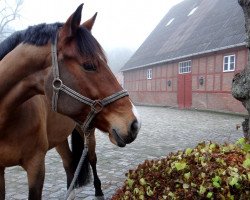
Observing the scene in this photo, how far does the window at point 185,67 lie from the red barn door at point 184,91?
32 cm

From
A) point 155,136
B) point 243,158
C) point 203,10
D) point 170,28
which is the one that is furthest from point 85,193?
point 170,28

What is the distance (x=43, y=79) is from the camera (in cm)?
208

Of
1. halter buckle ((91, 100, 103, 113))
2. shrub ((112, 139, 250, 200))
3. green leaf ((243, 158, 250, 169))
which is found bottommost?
shrub ((112, 139, 250, 200))

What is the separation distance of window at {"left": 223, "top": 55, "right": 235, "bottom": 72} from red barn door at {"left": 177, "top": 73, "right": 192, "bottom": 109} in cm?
351

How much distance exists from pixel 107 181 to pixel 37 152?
249 cm

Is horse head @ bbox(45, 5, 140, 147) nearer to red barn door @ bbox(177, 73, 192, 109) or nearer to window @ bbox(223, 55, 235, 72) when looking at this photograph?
window @ bbox(223, 55, 235, 72)

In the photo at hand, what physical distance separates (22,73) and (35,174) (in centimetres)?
91

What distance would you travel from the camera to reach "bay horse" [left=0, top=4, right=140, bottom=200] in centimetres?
190

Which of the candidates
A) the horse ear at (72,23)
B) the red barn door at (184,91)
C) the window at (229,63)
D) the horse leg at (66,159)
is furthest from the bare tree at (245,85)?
the red barn door at (184,91)

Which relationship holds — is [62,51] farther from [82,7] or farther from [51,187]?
[51,187]

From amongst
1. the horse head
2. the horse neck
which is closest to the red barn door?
the horse neck

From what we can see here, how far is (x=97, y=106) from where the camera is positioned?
75.1 inches

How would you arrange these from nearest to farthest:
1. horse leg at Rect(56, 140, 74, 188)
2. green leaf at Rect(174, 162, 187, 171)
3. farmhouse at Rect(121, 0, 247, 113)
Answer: green leaf at Rect(174, 162, 187, 171) → horse leg at Rect(56, 140, 74, 188) → farmhouse at Rect(121, 0, 247, 113)

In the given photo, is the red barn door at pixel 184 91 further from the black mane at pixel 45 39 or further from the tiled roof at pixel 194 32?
the black mane at pixel 45 39
